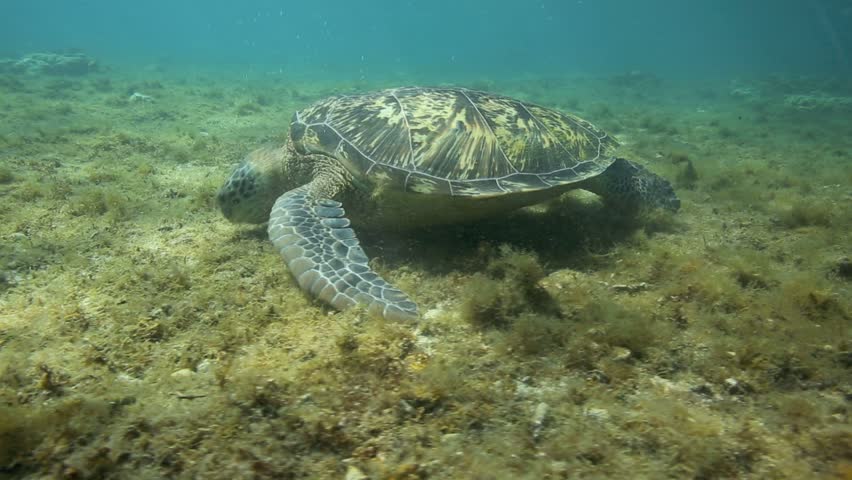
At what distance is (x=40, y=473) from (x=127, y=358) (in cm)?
98

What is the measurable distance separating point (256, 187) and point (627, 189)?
4.66 meters

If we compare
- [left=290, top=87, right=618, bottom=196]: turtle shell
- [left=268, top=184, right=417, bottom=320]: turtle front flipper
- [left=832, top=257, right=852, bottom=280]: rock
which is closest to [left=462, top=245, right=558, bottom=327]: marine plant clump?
[left=268, top=184, right=417, bottom=320]: turtle front flipper

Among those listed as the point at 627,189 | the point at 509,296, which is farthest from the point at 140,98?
the point at 509,296

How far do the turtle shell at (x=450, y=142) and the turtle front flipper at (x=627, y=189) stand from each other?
268mm

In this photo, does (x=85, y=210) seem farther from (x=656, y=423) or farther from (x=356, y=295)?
(x=656, y=423)

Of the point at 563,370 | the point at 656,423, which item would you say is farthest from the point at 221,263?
the point at 656,423

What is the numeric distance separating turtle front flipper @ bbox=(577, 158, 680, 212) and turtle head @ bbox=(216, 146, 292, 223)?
382cm

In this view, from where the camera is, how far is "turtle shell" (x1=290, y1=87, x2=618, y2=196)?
14.2 feet

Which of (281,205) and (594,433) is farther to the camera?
(281,205)

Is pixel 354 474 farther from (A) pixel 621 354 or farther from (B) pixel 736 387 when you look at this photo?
(B) pixel 736 387

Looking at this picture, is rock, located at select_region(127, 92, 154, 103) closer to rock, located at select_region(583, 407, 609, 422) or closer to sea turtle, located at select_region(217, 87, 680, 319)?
sea turtle, located at select_region(217, 87, 680, 319)

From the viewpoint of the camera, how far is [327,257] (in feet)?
11.9

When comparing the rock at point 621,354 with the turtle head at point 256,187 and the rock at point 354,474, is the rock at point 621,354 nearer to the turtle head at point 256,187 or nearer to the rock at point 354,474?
the rock at point 354,474

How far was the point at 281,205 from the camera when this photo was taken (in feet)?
14.3
